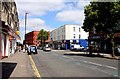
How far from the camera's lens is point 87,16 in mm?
40219

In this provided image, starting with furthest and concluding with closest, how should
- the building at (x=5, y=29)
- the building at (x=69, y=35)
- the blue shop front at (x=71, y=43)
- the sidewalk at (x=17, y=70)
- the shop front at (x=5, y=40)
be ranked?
the building at (x=69, y=35), the blue shop front at (x=71, y=43), the shop front at (x=5, y=40), the building at (x=5, y=29), the sidewalk at (x=17, y=70)

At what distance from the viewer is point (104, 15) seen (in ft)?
125

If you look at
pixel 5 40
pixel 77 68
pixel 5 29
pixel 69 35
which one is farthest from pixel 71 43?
pixel 77 68

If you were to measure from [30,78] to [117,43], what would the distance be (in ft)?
125

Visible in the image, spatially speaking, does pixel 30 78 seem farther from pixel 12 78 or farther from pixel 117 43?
pixel 117 43

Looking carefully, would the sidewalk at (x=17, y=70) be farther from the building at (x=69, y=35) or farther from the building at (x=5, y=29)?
the building at (x=69, y=35)

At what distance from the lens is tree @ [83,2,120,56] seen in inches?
1447

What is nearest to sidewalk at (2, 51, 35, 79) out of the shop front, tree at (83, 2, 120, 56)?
the shop front

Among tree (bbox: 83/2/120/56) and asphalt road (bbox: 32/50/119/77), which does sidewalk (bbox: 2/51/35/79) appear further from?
tree (bbox: 83/2/120/56)

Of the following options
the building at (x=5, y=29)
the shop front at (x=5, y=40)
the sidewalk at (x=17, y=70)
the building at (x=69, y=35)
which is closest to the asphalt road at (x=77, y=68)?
the sidewalk at (x=17, y=70)

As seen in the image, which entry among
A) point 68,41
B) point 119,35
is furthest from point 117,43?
point 68,41

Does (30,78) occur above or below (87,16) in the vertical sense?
below

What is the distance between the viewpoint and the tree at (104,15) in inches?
1447

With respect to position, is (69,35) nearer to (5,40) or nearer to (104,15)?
(104,15)
